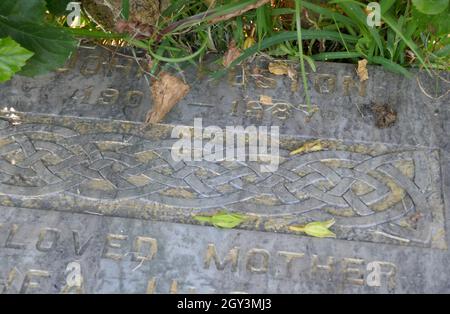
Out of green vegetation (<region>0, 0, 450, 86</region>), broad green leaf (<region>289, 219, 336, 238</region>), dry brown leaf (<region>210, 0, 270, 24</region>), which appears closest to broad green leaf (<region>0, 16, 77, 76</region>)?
green vegetation (<region>0, 0, 450, 86</region>)

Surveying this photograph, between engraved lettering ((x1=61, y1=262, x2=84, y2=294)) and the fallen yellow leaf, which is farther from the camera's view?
the fallen yellow leaf

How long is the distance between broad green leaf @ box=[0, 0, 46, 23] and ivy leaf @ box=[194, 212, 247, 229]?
2.37 ft

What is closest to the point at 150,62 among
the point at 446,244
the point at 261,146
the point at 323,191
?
the point at 261,146

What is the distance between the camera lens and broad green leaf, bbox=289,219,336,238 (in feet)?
5.23

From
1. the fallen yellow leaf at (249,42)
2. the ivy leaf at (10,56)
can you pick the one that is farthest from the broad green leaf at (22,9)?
the fallen yellow leaf at (249,42)

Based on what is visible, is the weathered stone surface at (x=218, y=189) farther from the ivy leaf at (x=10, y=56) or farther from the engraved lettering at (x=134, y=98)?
the ivy leaf at (x=10, y=56)

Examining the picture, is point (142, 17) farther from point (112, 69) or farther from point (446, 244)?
point (446, 244)

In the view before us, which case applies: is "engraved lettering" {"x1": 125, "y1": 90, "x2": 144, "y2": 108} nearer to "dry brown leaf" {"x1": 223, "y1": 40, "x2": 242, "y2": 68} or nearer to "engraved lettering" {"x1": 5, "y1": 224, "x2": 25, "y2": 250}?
"dry brown leaf" {"x1": 223, "y1": 40, "x2": 242, "y2": 68}

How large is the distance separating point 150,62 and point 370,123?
2.32 feet

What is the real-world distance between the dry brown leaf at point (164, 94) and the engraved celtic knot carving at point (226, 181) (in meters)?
0.07

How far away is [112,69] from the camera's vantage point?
1.88 meters

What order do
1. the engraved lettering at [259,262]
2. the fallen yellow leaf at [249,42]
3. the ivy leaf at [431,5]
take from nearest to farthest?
the ivy leaf at [431,5], the engraved lettering at [259,262], the fallen yellow leaf at [249,42]

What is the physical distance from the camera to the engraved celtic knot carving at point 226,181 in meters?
1.64

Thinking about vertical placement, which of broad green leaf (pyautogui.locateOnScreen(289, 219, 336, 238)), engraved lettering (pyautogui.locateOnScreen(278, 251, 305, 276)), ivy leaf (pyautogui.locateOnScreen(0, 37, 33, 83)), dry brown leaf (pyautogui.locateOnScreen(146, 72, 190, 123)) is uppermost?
dry brown leaf (pyautogui.locateOnScreen(146, 72, 190, 123))
